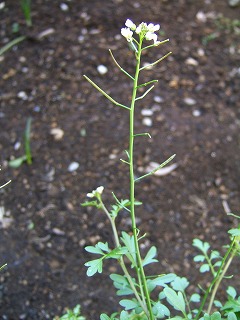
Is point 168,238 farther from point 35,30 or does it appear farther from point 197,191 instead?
point 35,30

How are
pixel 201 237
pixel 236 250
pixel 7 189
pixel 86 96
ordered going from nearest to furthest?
pixel 236 250 → pixel 201 237 → pixel 7 189 → pixel 86 96

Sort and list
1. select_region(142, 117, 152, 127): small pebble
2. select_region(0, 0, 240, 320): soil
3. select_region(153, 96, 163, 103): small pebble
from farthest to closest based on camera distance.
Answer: select_region(153, 96, 163, 103): small pebble
select_region(142, 117, 152, 127): small pebble
select_region(0, 0, 240, 320): soil

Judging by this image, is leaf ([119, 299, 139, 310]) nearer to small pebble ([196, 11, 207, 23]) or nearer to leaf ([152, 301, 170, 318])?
leaf ([152, 301, 170, 318])

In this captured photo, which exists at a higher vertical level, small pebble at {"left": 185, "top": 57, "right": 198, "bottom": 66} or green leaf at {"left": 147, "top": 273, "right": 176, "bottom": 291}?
green leaf at {"left": 147, "top": 273, "right": 176, "bottom": 291}

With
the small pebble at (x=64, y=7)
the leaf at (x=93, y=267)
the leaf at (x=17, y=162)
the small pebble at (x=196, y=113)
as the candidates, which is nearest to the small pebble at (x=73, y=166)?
the leaf at (x=17, y=162)

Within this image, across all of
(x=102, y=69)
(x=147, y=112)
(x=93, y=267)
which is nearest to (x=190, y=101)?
(x=147, y=112)

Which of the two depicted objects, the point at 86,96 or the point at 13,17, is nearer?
the point at 86,96

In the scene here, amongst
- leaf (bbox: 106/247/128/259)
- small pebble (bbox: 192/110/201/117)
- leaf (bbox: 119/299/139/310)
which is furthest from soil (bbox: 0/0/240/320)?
leaf (bbox: 106/247/128/259)

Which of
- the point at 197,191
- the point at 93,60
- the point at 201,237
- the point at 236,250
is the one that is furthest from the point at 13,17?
the point at 236,250
